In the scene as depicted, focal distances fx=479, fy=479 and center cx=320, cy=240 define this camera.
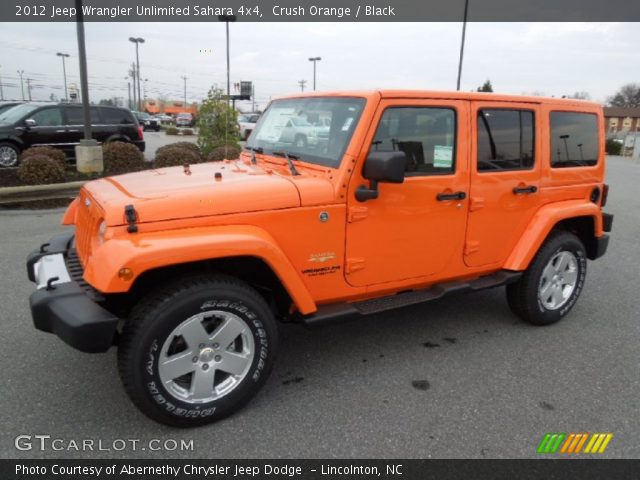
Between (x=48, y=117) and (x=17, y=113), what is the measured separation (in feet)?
2.42

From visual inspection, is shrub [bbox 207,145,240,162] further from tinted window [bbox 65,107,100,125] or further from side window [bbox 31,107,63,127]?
side window [bbox 31,107,63,127]

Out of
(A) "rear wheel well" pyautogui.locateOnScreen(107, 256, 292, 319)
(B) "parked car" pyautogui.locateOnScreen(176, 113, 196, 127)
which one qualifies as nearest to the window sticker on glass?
(A) "rear wheel well" pyautogui.locateOnScreen(107, 256, 292, 319)

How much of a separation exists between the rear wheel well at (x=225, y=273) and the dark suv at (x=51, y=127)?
36.8ft

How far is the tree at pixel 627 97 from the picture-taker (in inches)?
3150

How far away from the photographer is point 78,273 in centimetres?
300

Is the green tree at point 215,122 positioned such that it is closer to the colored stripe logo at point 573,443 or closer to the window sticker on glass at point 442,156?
the window sticker on glass at point 442,156

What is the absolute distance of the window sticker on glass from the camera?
3334 mm

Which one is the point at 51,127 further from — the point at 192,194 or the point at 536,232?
the point at 536,232

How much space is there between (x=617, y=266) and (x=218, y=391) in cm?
539
